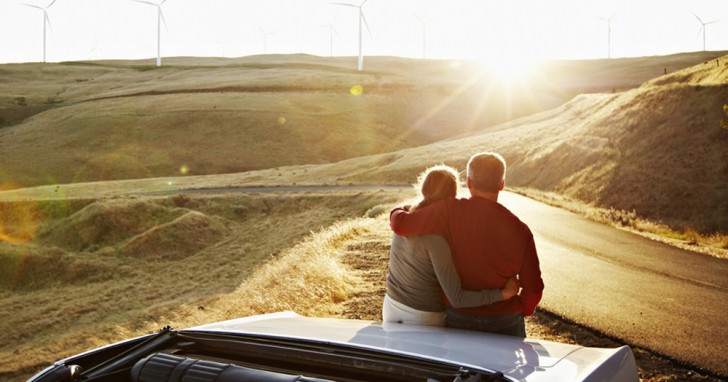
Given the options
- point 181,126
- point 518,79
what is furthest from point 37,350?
point 518,79

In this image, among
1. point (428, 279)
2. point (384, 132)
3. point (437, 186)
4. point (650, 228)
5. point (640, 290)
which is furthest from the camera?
point (384, 132)

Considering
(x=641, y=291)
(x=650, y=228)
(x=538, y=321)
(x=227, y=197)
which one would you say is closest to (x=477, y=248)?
(x=538, y=321)

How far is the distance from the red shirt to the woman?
9cm

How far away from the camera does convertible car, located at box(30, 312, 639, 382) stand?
3.28m

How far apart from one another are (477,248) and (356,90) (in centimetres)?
11634

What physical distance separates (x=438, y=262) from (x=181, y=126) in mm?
92601

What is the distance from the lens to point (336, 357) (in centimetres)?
363

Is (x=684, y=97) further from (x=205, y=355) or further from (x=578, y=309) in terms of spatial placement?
(x=205, y=355)

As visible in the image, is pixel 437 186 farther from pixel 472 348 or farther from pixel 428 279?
pixel 472 348

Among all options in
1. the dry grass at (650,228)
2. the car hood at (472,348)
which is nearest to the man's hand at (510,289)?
the car hood at (472,348)

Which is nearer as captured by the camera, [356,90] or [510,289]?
Result: [510,289]

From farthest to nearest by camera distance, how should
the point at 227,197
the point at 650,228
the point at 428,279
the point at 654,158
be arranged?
the point at 227,197 < the point at 654,158 < the point at 650,228 < the point at 428,279

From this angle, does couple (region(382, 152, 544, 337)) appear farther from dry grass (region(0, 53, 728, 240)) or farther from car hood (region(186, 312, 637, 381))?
dry grass (region(0, 53, 728, 240))

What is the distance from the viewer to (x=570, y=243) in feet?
67.0
